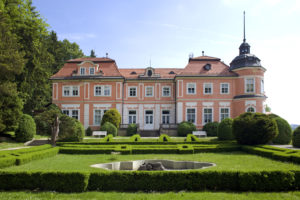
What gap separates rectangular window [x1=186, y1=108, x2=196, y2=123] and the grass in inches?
800

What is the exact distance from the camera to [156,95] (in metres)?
28.5

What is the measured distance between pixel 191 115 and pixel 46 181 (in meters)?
21.6

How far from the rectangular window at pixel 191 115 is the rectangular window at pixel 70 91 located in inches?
573

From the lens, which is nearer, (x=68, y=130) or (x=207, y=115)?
(x=68, y=130)

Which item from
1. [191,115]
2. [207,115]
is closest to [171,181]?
[191,115]

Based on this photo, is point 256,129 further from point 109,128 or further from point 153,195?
point 109,128

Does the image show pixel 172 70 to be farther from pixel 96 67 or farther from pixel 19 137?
pixel 19 137

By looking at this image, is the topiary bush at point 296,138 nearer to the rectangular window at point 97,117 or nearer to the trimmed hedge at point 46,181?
the trimmed hedge at point 46,181

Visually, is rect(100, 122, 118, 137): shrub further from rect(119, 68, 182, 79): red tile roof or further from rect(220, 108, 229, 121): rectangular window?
rect(220, 108, 229, 121): rectangular window

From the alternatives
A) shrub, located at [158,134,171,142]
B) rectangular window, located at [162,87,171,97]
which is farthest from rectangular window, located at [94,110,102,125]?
shrub, located at [158,134,171,142]

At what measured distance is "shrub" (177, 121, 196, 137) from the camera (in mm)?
24188

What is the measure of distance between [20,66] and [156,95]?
15.7 m

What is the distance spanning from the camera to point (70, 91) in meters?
28.2

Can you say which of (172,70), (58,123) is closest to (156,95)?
(172,70)
